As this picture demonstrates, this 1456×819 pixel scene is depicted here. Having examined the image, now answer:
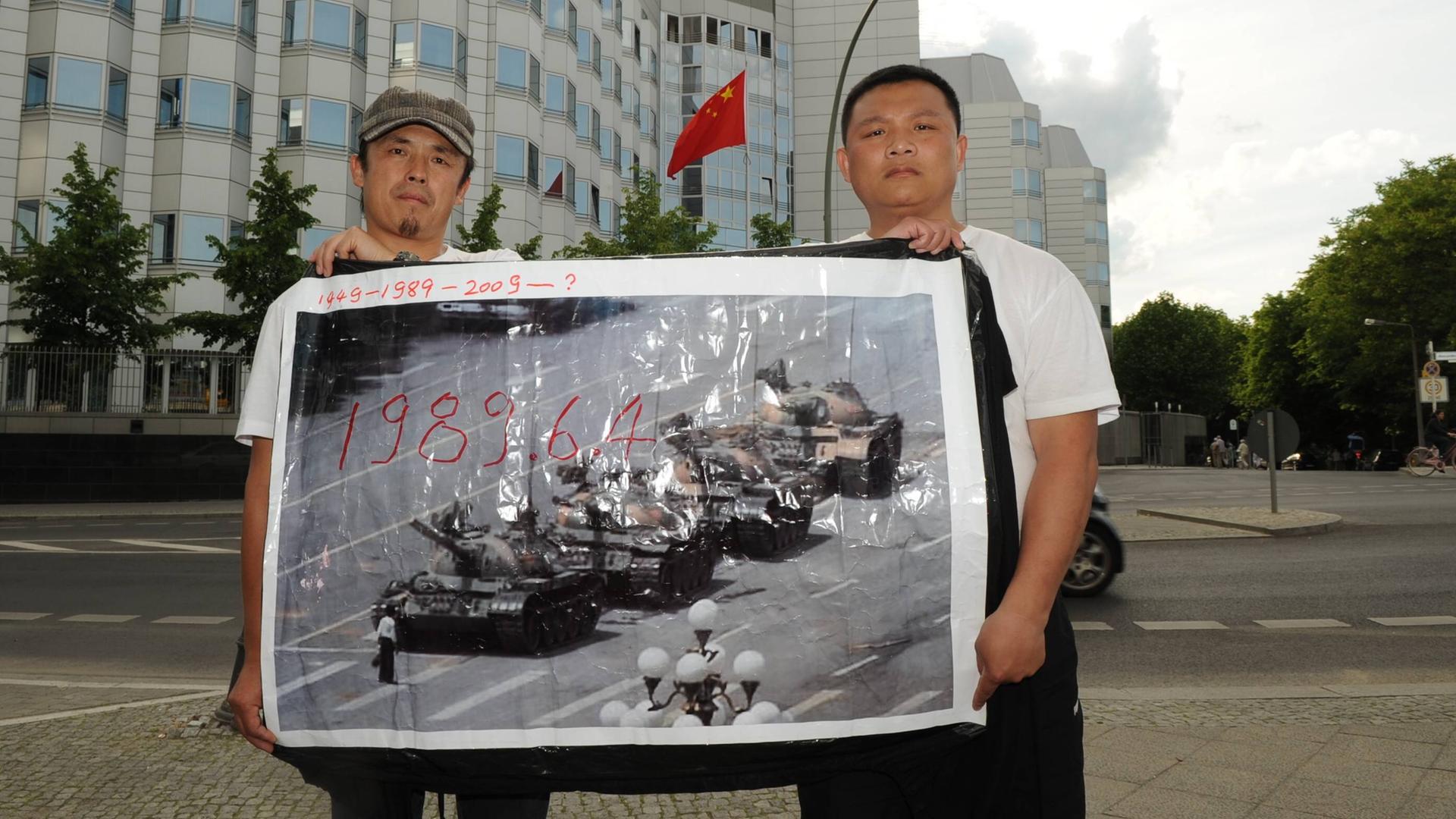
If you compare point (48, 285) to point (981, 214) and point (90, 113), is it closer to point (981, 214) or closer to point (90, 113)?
point (90, 113)

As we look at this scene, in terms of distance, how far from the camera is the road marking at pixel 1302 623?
7.68m

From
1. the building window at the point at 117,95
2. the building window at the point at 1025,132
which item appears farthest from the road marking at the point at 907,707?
the building window at the point at 1025,132

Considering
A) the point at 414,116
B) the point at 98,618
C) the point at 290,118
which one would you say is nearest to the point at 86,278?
the point at 290,118

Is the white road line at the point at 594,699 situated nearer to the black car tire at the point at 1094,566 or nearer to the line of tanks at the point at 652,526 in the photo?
the line of tanks at the point at 652,526

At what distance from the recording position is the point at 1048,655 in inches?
69.6

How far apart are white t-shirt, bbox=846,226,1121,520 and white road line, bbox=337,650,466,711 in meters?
0.94

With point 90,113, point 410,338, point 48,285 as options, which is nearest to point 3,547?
point 48,285

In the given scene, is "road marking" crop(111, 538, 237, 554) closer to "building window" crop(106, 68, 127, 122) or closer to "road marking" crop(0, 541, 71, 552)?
"road marking" crop(0, 541, 71, 552)

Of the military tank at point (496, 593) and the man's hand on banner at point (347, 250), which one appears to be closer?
the military tank at point (496, 593)

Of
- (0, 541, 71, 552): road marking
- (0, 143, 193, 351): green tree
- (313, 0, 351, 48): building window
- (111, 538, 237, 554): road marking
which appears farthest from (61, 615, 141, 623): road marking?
(313, 0, 351, 48): building window

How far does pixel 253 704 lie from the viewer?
1.73 metres

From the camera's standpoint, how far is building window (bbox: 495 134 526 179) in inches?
1385

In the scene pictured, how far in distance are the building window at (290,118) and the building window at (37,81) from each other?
5873 mm

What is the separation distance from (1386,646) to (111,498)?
25.3 m
